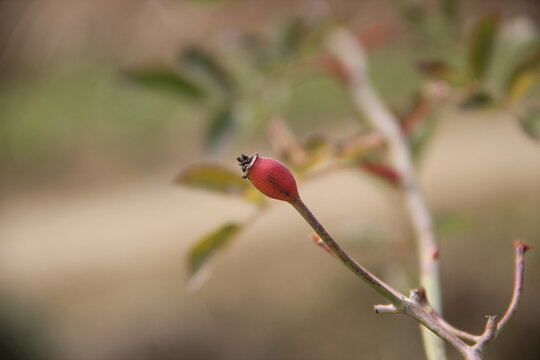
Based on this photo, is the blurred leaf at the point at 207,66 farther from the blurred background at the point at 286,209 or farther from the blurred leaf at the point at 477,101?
the blurred leaf at the point at 477,101

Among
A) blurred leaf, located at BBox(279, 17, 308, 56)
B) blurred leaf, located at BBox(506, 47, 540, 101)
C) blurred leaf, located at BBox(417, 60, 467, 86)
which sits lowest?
blurred leaf, located at BBox(417, 60, 467, 86)

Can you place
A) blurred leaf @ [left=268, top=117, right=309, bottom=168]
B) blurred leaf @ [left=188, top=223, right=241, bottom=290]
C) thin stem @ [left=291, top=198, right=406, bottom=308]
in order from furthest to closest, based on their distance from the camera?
blurred leaf @ [left=268, top=117, right=309, bottom=168] → blurred leaf @ [left=188, top=223, right=241, bottom=290] → thin stem @ [left=291, top=198, right=406, bottom=308]

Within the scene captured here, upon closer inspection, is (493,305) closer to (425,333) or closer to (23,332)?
(425,333)

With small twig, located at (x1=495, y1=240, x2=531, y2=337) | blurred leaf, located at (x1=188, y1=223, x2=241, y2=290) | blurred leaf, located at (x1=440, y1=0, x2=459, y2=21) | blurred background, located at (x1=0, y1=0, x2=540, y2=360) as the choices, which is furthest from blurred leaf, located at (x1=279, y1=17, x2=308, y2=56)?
small twig, located at (x1=495, y1=240, x2=531, y2=337)

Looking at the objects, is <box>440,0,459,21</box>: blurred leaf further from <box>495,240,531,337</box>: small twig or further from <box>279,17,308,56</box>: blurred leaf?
<box>495,240,531,337</box>: small twig

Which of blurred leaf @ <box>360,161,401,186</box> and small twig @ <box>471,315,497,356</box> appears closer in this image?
small twig @ <box>471,315,497,356</box>

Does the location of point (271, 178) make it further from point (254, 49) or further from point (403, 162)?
point (254, 49)

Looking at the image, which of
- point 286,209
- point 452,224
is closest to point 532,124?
point 452,224
